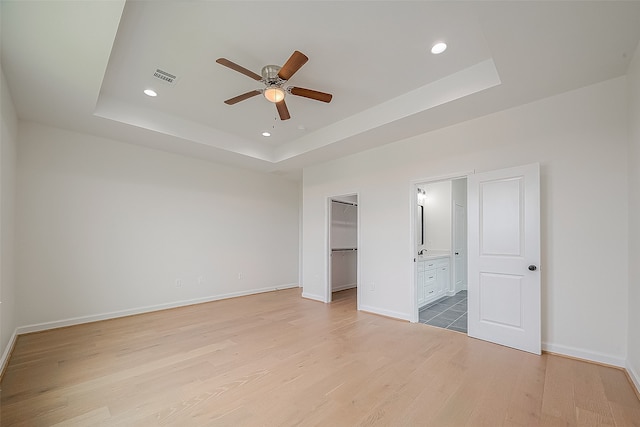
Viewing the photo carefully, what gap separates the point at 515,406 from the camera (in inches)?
81.4

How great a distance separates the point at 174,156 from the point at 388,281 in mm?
4478

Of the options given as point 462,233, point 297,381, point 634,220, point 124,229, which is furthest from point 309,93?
point 462,233

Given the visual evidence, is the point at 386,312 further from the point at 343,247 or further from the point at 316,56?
the point at 316,56

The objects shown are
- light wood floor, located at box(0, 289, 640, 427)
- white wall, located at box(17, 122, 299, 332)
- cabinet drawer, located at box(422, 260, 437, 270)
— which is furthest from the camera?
cabinet drawer, located at box(422, 260, 437, 270)

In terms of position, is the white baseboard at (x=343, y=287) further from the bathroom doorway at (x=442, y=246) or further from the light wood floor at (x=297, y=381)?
the light wood floor at (x=297, y=381)

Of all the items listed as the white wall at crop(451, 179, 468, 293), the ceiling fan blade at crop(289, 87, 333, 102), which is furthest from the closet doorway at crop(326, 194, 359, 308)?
the ceiling fan blade at crop(289, 87, 333, 102)

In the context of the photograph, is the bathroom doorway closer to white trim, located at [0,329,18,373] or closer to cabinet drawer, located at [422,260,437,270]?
cabinet drawer, located at [422,260,437,270]

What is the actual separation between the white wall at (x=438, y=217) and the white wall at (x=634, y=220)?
3.58 meters

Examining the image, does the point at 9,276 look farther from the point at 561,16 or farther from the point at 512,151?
the point at 512,151

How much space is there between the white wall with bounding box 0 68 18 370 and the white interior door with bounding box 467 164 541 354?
16.9 ft

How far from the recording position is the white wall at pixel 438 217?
621 cm

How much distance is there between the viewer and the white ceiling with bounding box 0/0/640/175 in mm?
2057

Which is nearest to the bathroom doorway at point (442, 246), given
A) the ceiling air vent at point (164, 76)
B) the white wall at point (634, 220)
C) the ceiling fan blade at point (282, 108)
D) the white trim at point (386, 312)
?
the white trim at point (386, 312)

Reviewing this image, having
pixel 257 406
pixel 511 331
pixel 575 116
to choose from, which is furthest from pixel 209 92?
pixel 511 331
